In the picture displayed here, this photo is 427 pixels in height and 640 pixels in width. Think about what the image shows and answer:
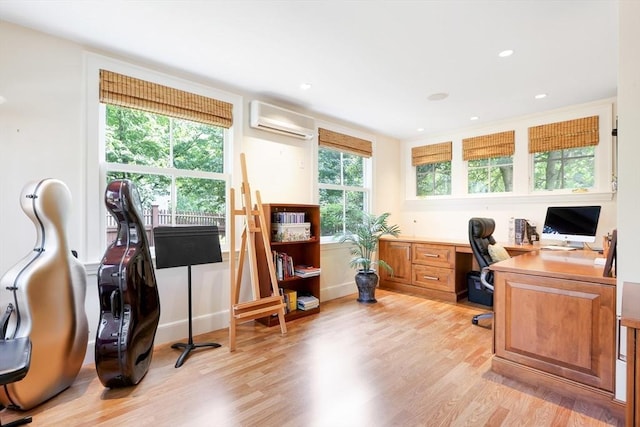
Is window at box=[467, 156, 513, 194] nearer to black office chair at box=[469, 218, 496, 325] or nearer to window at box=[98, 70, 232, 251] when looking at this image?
black office chair at box=[469, 218, 496, 325]

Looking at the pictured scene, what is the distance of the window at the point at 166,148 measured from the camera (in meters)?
2.55

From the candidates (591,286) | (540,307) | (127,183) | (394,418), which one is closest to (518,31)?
(591,286)

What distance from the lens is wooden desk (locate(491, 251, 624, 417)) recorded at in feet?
5.94

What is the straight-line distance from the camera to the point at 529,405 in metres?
1.84

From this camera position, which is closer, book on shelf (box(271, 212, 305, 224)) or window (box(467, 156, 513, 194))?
book on shelf (box(271, 212, 305, 224))

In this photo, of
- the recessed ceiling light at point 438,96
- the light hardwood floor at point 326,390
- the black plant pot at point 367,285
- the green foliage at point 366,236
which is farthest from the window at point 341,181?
the light hardwood floor at point 326,390

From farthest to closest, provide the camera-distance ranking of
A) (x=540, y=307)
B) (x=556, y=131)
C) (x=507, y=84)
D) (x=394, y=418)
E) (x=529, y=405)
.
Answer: (x=556, y=131)
(x=507, y=84)
(x=540, y=307)
(x=529, y=405)
(x=394, y=418)

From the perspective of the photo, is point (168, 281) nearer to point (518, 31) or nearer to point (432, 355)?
point (432, 355)

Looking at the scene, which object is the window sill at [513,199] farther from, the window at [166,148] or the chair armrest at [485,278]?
the window at [166,148]

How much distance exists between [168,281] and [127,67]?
1.85m

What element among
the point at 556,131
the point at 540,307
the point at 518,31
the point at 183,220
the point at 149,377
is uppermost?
the point at 518,31

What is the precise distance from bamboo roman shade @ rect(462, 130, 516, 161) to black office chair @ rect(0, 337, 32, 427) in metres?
4.93

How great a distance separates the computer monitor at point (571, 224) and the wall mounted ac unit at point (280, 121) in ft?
9.85

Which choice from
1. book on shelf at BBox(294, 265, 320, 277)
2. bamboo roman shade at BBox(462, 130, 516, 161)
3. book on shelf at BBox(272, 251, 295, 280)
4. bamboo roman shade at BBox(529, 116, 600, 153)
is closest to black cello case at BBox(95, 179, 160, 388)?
book on shelf at BBox(272, 251, 295, 280)
